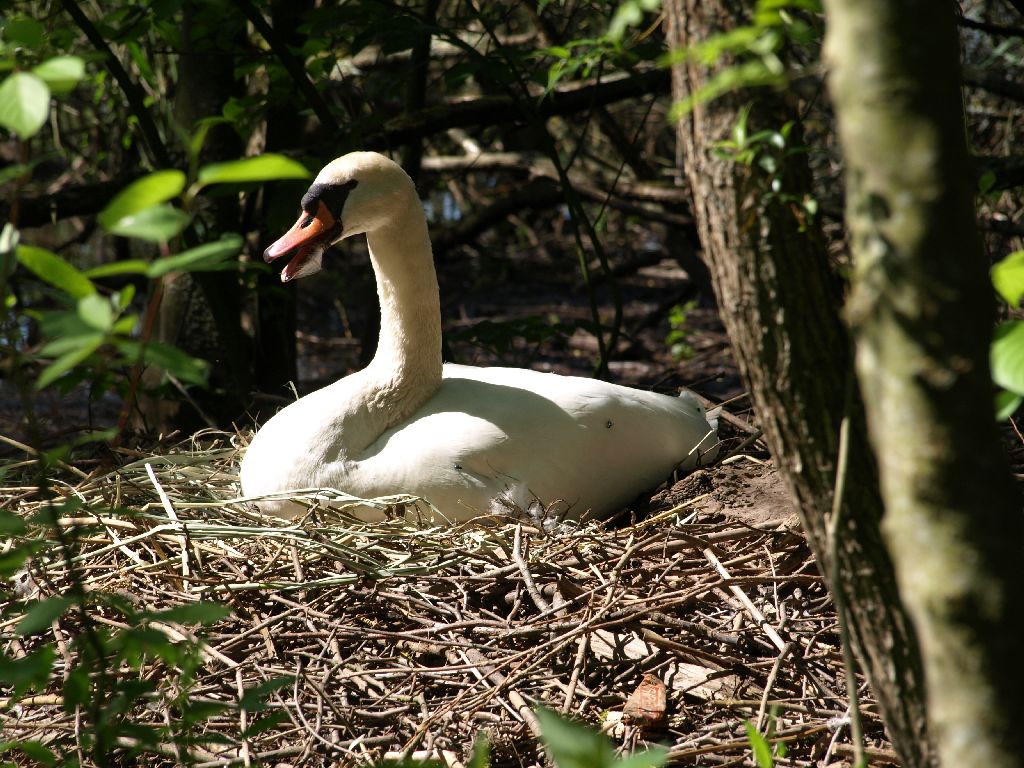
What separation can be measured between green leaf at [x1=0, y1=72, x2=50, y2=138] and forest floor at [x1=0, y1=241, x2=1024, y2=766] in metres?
0.83

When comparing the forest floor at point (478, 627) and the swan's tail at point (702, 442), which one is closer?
the forest floor at point (478, 627)

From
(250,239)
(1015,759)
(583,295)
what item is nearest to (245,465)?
(250,239)

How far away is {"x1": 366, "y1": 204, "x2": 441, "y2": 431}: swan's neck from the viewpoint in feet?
10.8

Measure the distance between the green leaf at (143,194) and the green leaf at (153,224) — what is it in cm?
2

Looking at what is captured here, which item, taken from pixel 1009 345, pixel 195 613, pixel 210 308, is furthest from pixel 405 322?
pixel 1009 345

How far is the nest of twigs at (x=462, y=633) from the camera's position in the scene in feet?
6.71

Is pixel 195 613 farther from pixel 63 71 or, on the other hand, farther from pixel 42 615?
pixel 63 71

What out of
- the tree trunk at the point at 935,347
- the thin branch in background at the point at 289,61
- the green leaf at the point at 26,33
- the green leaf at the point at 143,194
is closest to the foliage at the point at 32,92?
the green leaf at the point at 143,194

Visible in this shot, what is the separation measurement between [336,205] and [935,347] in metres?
2.45

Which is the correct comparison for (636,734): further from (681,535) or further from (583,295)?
(583,295)

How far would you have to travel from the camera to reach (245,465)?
3.29m

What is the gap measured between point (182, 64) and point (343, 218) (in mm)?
2117

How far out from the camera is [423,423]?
3.14m

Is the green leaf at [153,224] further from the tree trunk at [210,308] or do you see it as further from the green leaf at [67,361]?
the tree trunk at [210,308]
